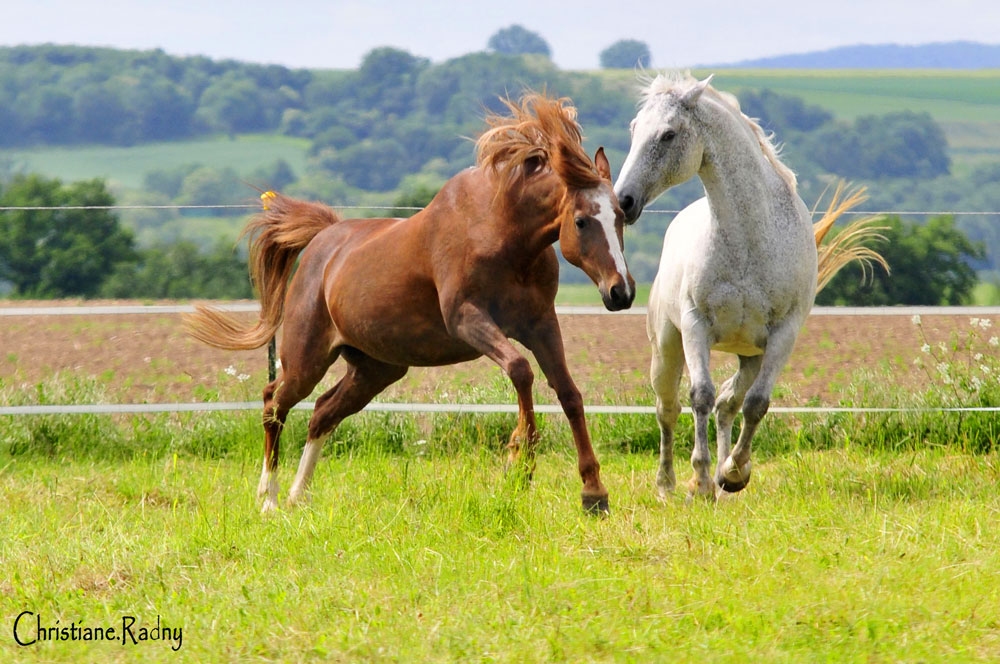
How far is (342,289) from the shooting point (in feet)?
17.1

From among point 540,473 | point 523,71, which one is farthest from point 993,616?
point 523,71

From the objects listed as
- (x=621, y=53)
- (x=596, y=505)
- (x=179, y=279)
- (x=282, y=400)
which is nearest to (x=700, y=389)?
(x=596, y=505)

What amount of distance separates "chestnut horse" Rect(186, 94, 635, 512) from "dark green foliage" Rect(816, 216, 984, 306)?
9.97m

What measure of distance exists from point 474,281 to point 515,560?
1.27 m

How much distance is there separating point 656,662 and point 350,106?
82889 millimetres

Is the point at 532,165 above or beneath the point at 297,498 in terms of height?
above

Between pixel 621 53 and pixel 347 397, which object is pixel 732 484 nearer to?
pixel 347 397

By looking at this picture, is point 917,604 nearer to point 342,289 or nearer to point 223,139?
point 342,289

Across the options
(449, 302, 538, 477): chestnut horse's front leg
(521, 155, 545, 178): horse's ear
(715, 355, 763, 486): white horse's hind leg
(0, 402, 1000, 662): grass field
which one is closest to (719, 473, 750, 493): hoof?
A: (0, 402, 1000, 662): grass field

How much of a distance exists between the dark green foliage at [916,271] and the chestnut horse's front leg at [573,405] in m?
10.1

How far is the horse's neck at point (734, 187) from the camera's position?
15.9 ft

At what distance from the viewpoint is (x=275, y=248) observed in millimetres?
6027

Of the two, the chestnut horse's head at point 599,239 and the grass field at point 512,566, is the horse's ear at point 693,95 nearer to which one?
the chestnut horse's head at point 599,239

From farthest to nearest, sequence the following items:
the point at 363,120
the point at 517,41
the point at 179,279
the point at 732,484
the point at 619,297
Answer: the point at 517,41, the point at 363,120, the point at 179,279, the point at 732,484, the point at 619,297
